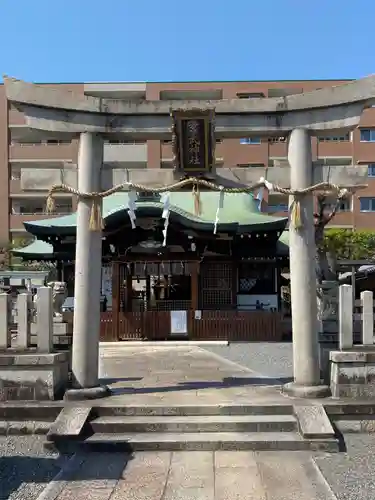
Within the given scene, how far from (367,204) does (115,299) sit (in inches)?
1136

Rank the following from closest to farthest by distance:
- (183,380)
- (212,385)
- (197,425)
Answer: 1. (197,425)
2. (212,385)
3. (183,380)

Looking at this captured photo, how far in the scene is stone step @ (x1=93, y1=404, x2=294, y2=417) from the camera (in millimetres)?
6980

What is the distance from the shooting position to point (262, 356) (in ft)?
44.6

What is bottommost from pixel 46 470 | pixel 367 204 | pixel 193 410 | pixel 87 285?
pixel 46 470

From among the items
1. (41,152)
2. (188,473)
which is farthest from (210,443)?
(41,152)

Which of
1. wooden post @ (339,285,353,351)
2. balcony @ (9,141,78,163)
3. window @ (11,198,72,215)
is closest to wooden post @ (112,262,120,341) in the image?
wooden post @ (339,285,353,351)

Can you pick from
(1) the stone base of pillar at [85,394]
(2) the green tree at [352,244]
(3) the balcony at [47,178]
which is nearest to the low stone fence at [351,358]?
(1) the stone base of pillar at [85,394]

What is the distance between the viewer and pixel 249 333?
17.7 metres

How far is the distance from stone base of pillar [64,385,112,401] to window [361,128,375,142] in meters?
38.7

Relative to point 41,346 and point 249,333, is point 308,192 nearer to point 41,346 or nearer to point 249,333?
point 41,346

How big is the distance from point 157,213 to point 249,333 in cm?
516

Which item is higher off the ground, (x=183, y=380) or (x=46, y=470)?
(x=183, y=380)

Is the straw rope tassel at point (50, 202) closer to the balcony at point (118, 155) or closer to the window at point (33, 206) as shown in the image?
the balcony at point (118, 155)

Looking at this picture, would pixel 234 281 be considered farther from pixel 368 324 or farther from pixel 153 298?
pixel 368 324
